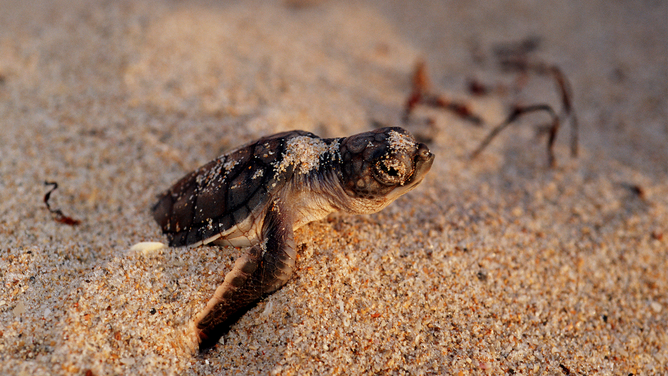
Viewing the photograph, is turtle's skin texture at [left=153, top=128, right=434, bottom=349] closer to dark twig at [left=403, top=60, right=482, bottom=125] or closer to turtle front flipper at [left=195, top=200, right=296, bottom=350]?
turtle front flipper at [left=195, top=200, right=296, bottom=350]

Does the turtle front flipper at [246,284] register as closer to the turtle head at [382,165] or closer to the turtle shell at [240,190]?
the turtle shell at [240,190]

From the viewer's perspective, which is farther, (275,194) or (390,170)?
(275,194)

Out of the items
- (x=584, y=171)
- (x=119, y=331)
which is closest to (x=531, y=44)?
(x=584, y=171)

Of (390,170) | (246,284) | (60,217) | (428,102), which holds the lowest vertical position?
(60,217)

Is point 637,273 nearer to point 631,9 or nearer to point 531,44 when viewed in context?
point 531,44

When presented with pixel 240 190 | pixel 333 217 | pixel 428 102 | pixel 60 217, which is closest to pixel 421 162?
pixel 333 217

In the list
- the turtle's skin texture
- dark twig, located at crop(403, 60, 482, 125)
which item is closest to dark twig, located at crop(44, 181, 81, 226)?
the turtle's skin texture

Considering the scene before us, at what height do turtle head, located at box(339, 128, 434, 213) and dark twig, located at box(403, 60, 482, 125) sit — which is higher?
turtle head, located at box(339, 128, 434, 213)

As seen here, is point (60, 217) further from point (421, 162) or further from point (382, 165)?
point (421, 162)
